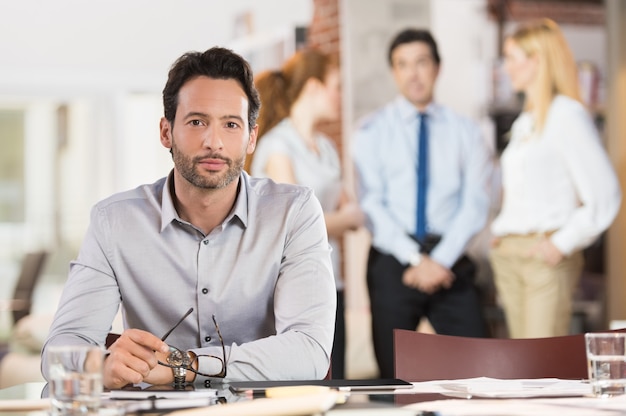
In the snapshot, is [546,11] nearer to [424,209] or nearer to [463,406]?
[424,209]

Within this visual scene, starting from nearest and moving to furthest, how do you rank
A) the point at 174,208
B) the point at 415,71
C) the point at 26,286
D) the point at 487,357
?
the point at 487,357 → the point at 174,208 → the point at 415,71 → the point at 26,286

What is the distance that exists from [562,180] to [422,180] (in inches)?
29.6

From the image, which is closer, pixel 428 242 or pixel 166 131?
pixel 166 131

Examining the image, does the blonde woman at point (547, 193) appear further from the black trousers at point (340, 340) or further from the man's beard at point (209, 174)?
the man's beard at point (209, 174)

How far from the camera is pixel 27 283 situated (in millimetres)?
7031

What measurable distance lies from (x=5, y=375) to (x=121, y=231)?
244 centimetres

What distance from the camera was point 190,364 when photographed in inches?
68.2

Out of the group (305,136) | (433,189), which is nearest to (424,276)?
(433,189)

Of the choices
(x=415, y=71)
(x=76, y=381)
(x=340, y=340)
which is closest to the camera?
(x=76, y=381)

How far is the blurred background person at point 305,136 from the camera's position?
483 cm

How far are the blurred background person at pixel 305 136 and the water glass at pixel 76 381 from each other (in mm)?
3313

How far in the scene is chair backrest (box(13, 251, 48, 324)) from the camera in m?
6.82

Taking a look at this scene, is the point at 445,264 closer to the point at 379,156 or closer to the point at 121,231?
the point at 379,156

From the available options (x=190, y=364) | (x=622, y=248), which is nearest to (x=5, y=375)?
(x=190, y=364)
